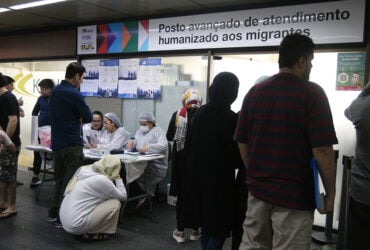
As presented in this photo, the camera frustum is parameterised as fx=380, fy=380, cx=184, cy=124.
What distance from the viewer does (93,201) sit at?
10.8 feet

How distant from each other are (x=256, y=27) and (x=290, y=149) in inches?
108

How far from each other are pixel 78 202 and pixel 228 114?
5.79ft

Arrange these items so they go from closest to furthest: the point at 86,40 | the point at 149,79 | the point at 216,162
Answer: the point at 216,162, the point at 149,79, the point at 86,40

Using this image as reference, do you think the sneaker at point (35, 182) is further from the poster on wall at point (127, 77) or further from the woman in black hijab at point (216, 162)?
the woman in black hijab at point (216, 162)

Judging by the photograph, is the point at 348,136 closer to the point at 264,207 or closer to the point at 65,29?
the point at 264,207

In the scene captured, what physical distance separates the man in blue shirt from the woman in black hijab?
161 centimetres

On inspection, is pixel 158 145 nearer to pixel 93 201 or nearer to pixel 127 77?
pixel 93 201

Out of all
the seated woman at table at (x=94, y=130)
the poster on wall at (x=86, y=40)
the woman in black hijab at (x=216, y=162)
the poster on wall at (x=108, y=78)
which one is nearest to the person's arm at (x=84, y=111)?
the seated woman at table at (x=94, y=130)

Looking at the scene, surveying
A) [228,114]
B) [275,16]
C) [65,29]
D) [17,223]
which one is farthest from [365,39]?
[65,29]

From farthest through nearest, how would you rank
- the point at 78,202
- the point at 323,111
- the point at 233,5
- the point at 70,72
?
the point at 233,5
the point at 70,72
the point at 78,202
the point at 323,111

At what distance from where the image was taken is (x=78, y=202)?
323 cm

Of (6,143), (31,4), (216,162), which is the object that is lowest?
(6,143)

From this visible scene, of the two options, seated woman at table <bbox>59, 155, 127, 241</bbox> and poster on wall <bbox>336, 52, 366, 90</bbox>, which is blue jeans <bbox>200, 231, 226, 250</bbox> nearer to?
seated woman at table <bbox>59, 155, 127, 241</bbox>

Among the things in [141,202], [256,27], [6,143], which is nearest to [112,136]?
[141,202]
